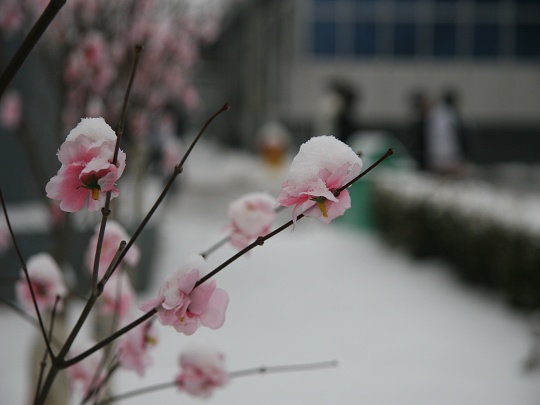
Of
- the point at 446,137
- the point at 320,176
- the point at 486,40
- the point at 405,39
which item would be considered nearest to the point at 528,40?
the point at 486,40

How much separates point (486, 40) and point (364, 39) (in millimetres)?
3775

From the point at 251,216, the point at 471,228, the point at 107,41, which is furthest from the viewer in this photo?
the point at 471,228

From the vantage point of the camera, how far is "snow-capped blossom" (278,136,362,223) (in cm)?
98

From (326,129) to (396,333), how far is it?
591cm

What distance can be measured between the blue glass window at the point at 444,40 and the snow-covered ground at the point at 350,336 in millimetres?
14663

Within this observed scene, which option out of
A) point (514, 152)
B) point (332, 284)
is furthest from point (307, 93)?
point (332, 284)

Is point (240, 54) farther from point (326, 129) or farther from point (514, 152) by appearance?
point (326, 129)

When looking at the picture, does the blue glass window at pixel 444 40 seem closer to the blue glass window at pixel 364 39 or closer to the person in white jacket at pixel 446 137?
the blue glass window at pixel 364 39

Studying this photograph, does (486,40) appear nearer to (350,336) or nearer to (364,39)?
(364,39)

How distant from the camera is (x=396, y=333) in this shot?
4.94 m

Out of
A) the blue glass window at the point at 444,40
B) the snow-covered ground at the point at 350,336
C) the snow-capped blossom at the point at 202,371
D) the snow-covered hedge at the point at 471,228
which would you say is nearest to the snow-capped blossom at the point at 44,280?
A: the snow-capped blossom at the point at 202,371

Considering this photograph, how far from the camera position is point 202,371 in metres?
1.56

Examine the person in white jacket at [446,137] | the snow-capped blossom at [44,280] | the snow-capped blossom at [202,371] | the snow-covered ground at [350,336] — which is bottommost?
the snow-covered ground at [350,336]

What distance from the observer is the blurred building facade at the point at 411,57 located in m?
20.7
